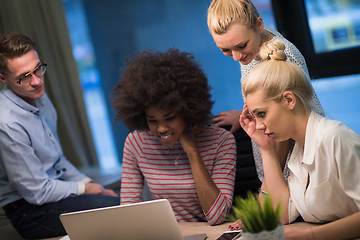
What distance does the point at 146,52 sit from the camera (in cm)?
187

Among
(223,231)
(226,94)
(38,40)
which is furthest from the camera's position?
(38,40)

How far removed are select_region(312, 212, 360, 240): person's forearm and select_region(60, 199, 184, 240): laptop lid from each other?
0.42 metres

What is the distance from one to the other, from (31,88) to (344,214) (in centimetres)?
172

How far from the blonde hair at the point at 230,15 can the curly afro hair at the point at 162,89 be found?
21 centimetres

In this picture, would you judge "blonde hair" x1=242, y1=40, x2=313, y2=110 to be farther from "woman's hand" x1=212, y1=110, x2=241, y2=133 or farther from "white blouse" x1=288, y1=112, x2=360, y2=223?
"woman's hand" x1=212, y1=110, x2=241, y2=133

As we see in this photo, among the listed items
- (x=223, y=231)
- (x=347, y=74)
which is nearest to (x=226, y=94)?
(x=347, y=74)

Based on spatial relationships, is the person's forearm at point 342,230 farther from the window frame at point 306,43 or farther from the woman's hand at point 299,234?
the window frame at point 306,43

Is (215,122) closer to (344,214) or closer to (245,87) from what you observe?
(245,87)

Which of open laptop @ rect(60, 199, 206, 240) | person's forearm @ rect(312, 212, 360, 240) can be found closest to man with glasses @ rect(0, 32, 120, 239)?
open laptop @ rect(60, 199, 206, 240)

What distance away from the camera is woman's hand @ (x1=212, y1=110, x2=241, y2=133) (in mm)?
2146

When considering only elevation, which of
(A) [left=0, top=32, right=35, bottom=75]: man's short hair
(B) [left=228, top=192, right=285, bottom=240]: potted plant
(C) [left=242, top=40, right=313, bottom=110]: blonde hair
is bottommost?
(B) [left=228, top=192, right=285, bottom=240]: potted plant

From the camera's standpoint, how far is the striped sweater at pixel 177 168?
1.86m

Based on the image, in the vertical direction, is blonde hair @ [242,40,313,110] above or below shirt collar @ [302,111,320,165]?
above

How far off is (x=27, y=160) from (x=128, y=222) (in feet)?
3.64
